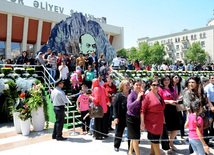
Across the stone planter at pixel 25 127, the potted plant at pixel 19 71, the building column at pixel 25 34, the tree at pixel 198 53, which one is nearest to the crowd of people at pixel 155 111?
the stone planter at pixel 25 127

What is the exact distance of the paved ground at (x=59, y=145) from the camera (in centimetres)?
449

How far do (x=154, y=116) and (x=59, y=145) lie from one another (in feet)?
9.64

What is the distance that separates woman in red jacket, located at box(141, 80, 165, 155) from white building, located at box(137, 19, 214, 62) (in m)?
61.9

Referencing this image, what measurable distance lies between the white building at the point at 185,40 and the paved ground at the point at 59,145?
61.2 meters

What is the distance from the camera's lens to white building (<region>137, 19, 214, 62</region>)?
56.8 m

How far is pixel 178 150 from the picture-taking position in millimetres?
4383

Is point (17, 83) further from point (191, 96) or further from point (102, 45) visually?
point (102, 45)

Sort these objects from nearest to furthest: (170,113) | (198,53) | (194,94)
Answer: (194,94), (170,113), (198,53)

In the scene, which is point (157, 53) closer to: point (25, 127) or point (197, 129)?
point (25, 127)

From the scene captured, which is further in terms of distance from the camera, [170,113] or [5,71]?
[5,71]

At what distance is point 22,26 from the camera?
93.0ft

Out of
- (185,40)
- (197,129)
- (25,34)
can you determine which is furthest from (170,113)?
(185,40)

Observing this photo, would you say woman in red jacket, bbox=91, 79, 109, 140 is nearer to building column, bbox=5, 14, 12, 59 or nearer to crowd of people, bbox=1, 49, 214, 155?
crowd of people, bbox=1, 49, 214, 155

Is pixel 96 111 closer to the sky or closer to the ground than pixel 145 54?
closer to the ground
